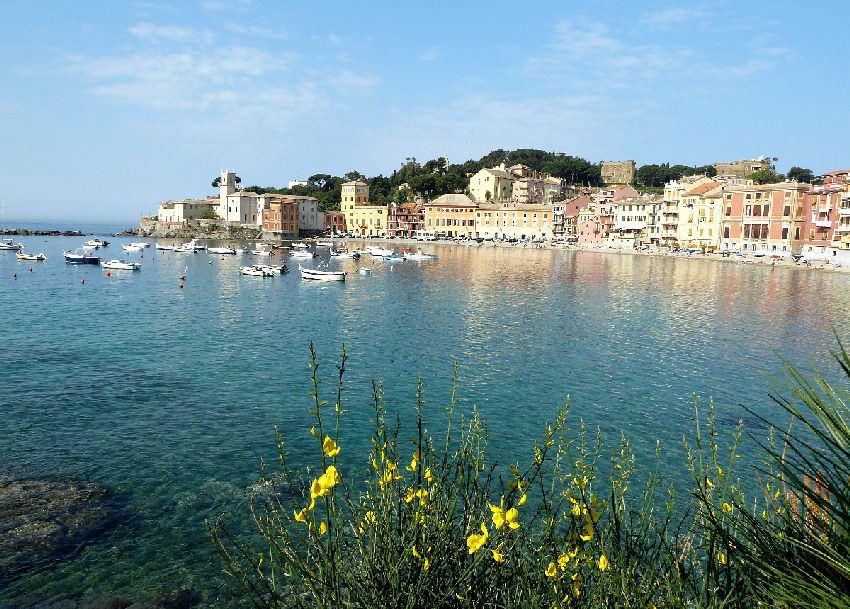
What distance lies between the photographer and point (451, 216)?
116875mm

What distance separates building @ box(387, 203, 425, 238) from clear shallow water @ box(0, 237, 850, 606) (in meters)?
73.2

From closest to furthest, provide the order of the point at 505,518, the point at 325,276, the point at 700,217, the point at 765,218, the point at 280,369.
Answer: the point at 505,518 < the point at 280,369 < the point at 325,276 < the point at 765,218 < the point at 700,217

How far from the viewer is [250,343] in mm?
26312

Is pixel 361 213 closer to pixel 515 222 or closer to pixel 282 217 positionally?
pixel 282 217

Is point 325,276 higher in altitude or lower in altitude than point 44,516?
higher

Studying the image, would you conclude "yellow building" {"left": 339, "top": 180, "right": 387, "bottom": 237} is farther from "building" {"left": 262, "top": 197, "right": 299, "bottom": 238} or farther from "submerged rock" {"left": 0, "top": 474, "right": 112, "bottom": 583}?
"submerged rock" {"left": 0, "top": 474, "right": 112, "bottom": 583}

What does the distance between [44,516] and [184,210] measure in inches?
5078

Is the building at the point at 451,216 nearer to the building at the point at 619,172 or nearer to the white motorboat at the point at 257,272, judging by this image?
the building at the point at 619,172

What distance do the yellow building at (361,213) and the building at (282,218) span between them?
13.6 metres

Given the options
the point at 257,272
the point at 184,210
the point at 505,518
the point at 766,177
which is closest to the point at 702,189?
the point at 766,177

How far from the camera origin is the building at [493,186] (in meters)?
125

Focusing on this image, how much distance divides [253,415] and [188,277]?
41909 mm

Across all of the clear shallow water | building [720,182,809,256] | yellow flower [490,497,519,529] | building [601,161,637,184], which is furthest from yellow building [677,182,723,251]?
yellow flower [490,497,519,529]

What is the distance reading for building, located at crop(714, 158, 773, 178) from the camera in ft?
402
